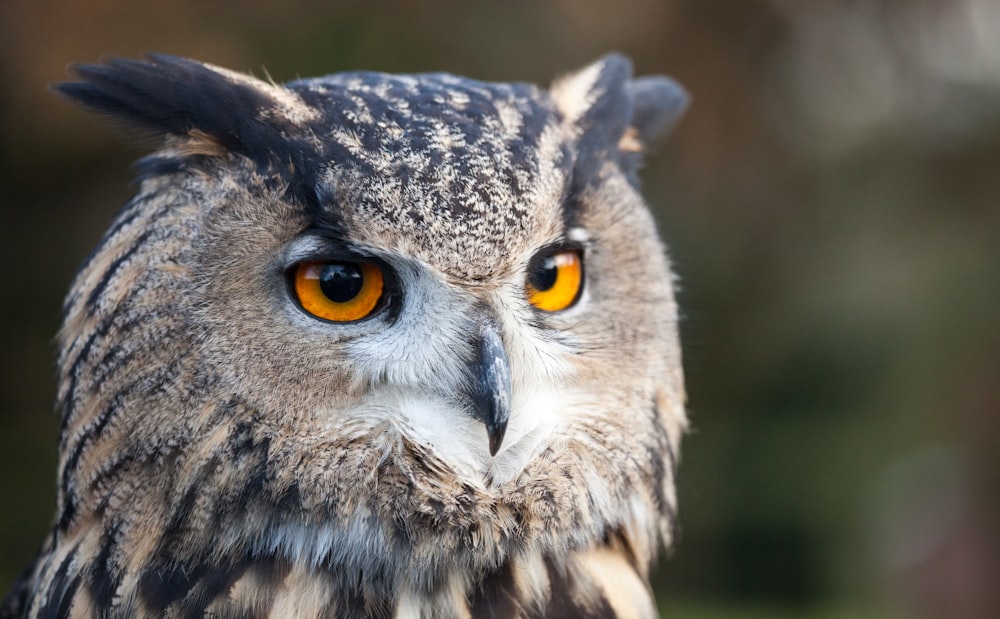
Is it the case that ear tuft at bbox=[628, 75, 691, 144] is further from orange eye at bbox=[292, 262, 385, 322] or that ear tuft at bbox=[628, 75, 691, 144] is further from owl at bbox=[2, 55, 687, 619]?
orange eye at bbox=[292, 262, 385, 322]

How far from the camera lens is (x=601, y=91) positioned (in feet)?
4.81

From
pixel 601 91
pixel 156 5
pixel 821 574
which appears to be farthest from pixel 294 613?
pixel 821 574

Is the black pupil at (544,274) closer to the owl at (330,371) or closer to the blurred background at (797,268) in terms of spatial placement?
the owl at (330,371)

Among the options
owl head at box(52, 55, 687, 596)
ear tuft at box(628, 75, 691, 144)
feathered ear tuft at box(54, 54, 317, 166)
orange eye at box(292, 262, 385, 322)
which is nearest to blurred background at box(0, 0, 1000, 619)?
ear tuft at box(628, 75, 691, 144)

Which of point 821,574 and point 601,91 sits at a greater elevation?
point 601,91

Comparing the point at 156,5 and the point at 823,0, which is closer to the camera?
the point at 156,5

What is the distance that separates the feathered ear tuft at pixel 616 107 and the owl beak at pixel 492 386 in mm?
338

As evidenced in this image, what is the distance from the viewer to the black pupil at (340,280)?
114cm

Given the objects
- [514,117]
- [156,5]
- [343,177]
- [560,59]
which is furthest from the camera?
[560,59]

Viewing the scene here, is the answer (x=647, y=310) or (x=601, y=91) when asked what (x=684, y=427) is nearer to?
(x=647, y=310)

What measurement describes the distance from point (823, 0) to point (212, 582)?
4.20 metres

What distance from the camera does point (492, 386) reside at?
1120mm

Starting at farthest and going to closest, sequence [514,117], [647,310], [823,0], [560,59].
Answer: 1. [823,0]
2. [560,59]
3. [647,310]
4. [514,117]

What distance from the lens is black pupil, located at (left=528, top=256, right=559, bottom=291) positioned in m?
1.24
